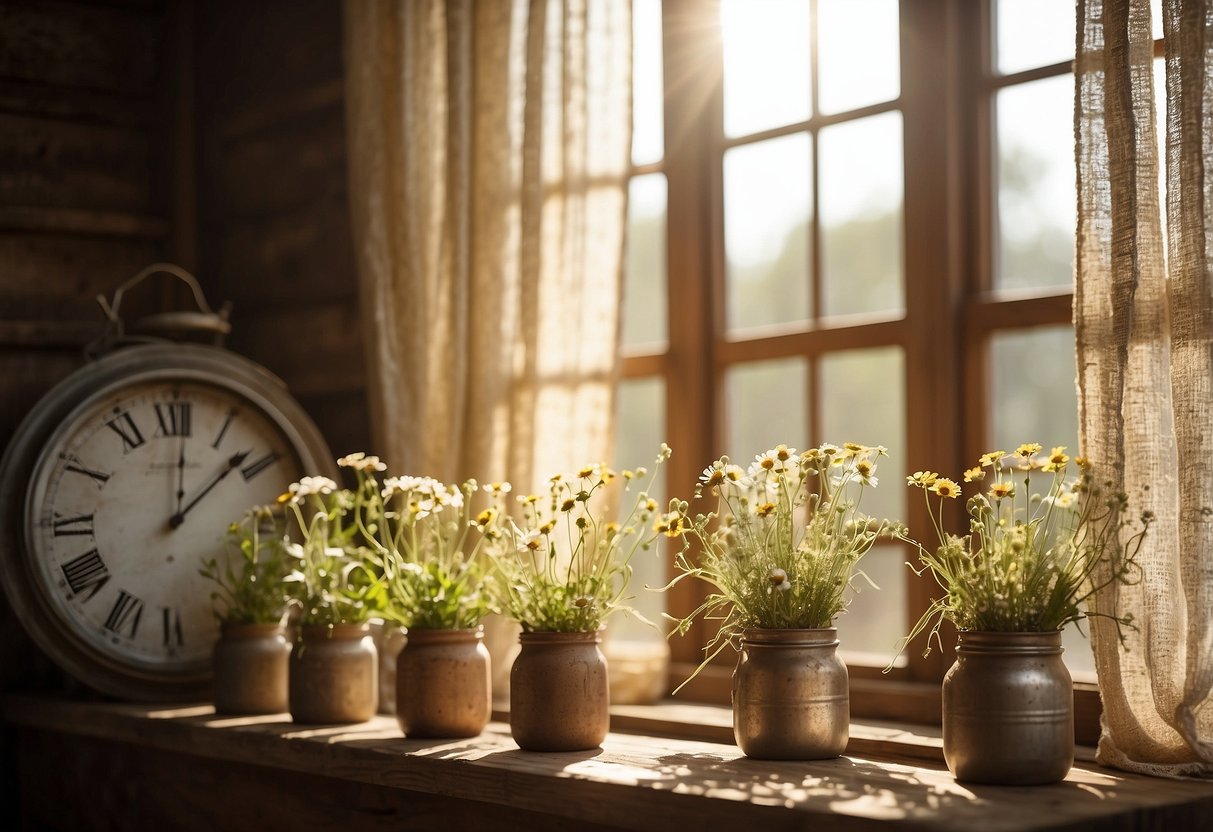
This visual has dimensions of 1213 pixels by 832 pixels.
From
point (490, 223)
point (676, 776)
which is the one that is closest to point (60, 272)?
point (490, 223)

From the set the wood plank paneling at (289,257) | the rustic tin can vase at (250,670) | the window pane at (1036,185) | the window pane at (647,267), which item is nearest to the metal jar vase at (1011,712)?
the window pane at (1036,185)

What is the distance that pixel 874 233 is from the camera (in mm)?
2693

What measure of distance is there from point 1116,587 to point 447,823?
110 centimetres

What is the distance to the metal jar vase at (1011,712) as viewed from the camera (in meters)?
1.84

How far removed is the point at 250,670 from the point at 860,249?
150 centimetres

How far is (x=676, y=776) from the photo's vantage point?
1933 mm

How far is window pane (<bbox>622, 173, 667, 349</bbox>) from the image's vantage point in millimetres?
3072

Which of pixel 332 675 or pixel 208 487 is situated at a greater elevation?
pixel 208 487

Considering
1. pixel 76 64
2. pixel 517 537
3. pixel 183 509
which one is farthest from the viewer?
pixel 76 64

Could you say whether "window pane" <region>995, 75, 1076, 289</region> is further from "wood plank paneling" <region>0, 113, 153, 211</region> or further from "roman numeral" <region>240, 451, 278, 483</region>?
"wood plank paneling" <region>0, 113, 153, 211</region>

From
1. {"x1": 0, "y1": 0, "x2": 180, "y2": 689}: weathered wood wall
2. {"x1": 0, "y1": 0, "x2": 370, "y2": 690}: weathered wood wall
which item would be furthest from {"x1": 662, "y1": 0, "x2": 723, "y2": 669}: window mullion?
{"x1": 0, "y1": 0, "x2": 180, "y2": 689}: weathered wood wall

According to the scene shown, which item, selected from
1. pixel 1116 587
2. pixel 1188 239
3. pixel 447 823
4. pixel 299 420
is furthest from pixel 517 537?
pixel 1188 239

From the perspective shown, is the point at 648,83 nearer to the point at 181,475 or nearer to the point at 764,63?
the point at 764,63

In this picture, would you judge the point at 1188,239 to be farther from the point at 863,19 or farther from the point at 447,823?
the point at 447,823
